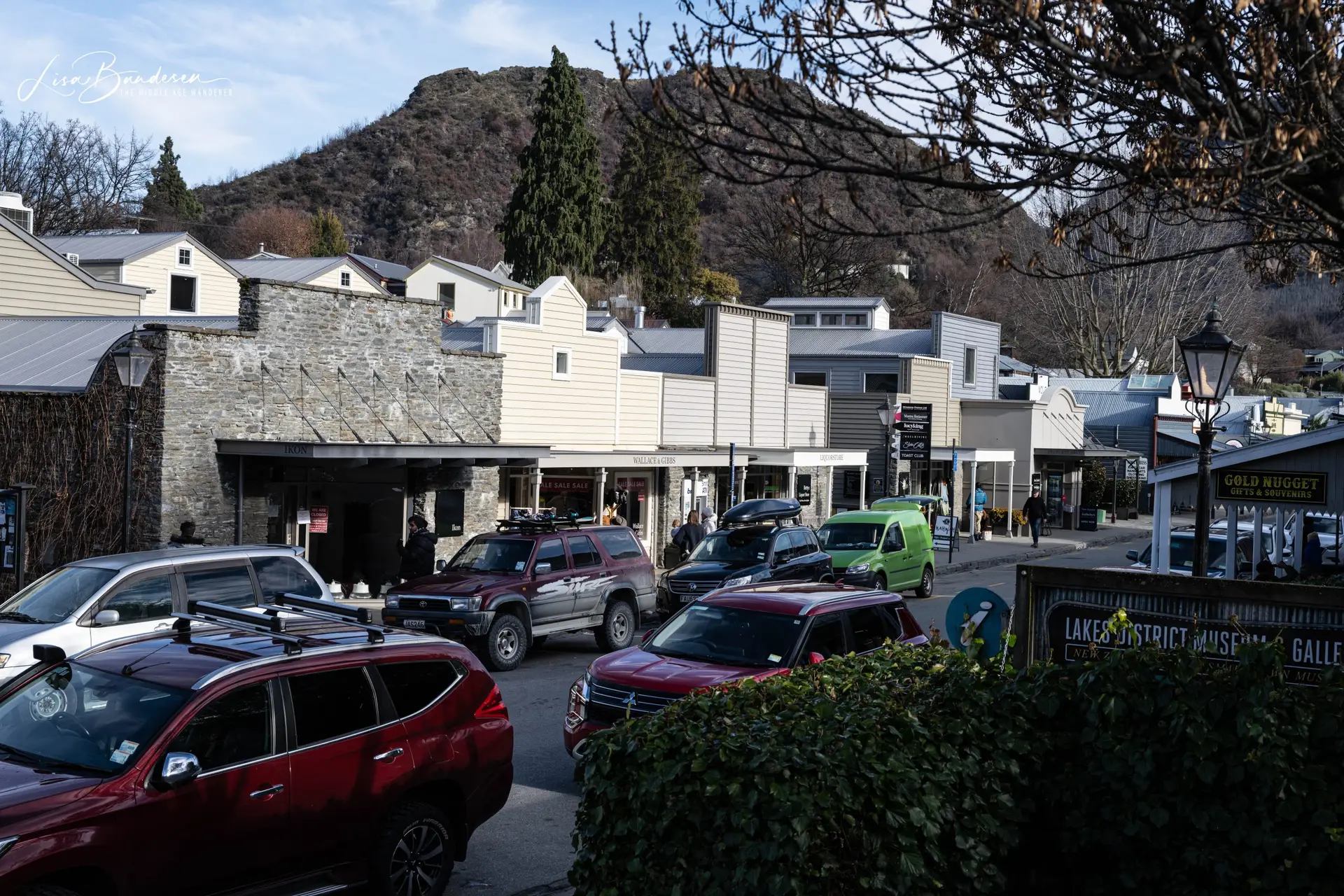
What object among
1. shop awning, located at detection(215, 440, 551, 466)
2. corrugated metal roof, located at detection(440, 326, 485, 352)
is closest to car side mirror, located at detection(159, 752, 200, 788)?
shop awning, located at detection(215, 440, 551, 466)

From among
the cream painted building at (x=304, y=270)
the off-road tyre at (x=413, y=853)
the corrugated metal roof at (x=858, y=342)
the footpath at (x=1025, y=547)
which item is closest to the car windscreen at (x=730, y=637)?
the off-road tyre at (x=413, y=853)

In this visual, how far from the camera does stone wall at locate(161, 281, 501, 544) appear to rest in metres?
19.7

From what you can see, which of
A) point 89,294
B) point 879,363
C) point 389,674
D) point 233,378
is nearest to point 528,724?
point 389,674

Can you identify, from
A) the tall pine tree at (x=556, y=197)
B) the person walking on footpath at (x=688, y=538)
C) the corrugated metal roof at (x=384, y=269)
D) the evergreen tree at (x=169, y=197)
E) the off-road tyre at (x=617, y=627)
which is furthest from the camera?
the evergreen tree at (x=169, y=197)

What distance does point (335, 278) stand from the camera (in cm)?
4453

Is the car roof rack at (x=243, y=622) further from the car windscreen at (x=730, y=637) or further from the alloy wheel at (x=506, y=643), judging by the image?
the alloy wheel at (x=506, y=643)

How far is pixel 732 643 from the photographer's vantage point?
36.1 feet

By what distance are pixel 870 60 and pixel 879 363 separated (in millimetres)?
37791

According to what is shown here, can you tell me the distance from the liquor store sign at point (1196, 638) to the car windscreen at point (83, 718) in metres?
4.65

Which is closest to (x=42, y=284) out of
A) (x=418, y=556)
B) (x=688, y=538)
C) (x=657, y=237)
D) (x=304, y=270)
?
(x=304, y=270)

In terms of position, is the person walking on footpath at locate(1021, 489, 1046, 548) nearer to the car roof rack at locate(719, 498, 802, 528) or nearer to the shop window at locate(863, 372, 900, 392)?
the shop window at locate(863, 372, 900, 392)

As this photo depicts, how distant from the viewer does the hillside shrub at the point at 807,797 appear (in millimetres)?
4840

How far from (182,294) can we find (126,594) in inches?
1223

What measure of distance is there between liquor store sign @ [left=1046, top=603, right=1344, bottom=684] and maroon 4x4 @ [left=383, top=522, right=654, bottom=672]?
10316 mm
